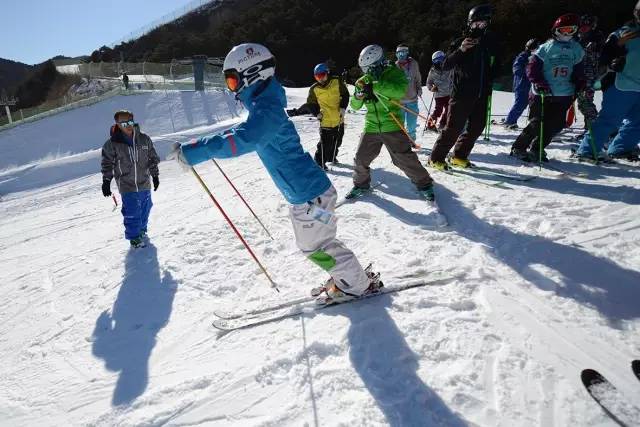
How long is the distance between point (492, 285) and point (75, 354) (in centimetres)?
368

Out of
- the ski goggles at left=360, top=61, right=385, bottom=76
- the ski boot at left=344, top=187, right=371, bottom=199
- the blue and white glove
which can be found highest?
the ski goggles at left=360, top=61, right=385, bottom=76

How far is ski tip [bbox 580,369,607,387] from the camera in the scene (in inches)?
86.0

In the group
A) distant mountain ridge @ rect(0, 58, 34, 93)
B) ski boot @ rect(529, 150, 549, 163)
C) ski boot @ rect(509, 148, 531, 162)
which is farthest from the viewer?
distant mountain ridge @ rect(0, 58, 34, 93)

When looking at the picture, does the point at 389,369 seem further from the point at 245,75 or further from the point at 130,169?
the point at 130,169

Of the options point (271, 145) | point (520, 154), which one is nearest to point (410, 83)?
point (520, 154)

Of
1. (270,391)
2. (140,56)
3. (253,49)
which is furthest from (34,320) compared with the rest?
(140,56)

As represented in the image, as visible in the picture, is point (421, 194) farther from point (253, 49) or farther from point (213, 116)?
point (213, 116)

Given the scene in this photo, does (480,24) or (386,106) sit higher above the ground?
(480,24)

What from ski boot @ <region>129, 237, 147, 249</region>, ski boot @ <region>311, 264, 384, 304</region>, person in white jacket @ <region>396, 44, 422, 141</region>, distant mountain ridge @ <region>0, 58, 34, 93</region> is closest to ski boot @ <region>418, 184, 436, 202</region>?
ski boot @ <region>311, 264, 384, 304</region>

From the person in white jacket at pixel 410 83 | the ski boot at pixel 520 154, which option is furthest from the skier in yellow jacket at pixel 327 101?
the ski boot at pixel 520 154

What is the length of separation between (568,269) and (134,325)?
13.2 ft

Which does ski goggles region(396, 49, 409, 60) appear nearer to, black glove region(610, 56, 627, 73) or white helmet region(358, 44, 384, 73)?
white helmet region(358, 44, 384, 73)

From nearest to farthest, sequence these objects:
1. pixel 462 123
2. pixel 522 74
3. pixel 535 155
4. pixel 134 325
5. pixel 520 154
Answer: pixel 134 325 → pixel 462 123 → pixel 535 155 → pixel 520 154 → pixel 522 74

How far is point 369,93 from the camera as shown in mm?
4832
